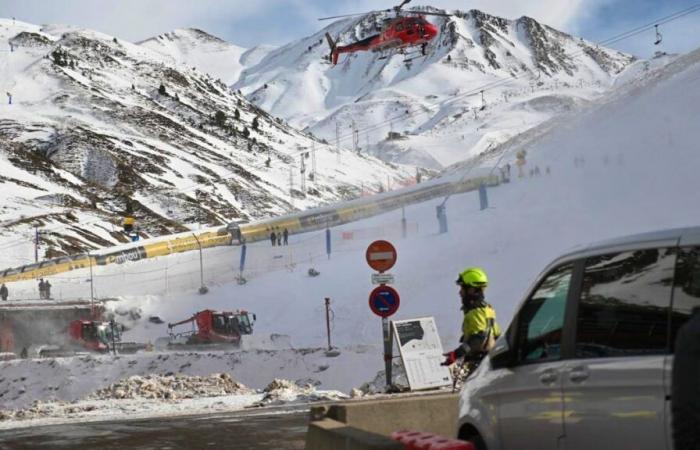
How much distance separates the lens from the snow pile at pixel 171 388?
2153 cm

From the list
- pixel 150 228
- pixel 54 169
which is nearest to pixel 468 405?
pixel 150 228

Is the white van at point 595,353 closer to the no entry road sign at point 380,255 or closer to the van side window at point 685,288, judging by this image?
the van side window at point 685,288

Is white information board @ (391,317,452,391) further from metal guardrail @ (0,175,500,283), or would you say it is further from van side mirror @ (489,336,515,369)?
metal guardrail @ (0,175,500,283)

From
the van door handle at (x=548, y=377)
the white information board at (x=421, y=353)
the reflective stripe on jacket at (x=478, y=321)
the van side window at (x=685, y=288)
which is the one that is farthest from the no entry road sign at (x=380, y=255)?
the van side window at (x=685, y=288)

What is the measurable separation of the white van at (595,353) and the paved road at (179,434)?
5329 mm

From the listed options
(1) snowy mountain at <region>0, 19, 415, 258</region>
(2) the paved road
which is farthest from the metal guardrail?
(2) the paved road

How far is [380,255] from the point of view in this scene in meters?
16.0

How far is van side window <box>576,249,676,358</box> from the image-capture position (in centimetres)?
428

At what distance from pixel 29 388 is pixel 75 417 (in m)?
14.7

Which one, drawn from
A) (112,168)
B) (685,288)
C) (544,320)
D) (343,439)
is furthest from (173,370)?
(112,168)

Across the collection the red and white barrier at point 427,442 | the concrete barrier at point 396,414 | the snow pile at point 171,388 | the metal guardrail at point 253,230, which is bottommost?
the snow pile at point 171,388

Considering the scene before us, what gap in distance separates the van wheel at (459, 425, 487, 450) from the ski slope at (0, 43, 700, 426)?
19644 mm

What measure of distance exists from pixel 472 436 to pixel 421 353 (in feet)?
29.1

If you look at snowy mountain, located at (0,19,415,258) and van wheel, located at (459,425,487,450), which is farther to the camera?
snowy mountain, located at (0,19,415,258)
